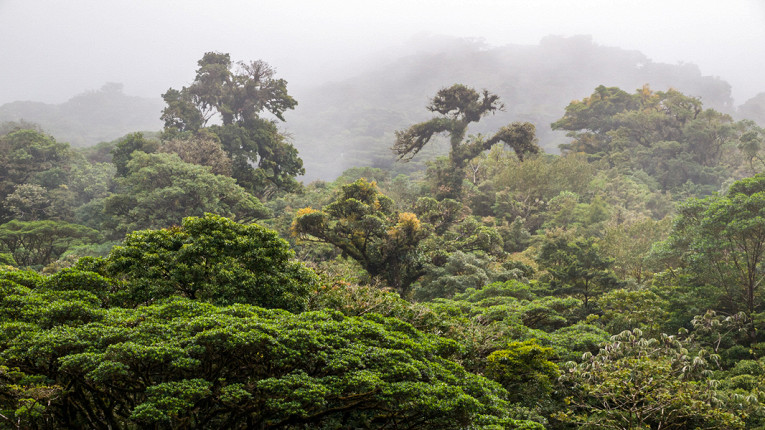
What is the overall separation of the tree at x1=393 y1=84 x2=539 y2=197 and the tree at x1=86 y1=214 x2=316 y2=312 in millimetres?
22828

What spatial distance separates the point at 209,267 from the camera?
10078 millimetres

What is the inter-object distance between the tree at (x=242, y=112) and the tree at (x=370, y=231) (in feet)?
49.9

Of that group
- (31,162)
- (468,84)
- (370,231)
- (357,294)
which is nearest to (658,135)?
(370,231)

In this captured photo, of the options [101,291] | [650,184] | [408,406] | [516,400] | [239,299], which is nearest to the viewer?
[408,406]

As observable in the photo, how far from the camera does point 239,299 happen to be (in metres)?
9.90

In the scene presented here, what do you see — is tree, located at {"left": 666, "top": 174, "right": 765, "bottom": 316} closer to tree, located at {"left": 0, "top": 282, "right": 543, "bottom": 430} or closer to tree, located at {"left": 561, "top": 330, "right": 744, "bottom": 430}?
tree, located at {"left": 561, "top": 330, "right": 744, "bottom": 430}

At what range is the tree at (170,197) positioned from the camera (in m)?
25.7

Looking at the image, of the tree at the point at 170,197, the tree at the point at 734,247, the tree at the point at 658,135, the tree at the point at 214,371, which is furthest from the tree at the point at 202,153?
the tree at the point at 658,135

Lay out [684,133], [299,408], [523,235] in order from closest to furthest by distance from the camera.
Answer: [299,408], [523,235], [684,133]

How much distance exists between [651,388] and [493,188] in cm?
2816

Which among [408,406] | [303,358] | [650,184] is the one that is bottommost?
[650,184]

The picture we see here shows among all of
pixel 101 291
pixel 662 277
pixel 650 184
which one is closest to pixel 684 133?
pixel 650 184

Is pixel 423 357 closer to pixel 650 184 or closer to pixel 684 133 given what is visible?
pixel 650 184

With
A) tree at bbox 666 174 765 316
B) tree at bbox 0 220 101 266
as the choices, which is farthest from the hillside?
tree at bbox 666 174 765 316
